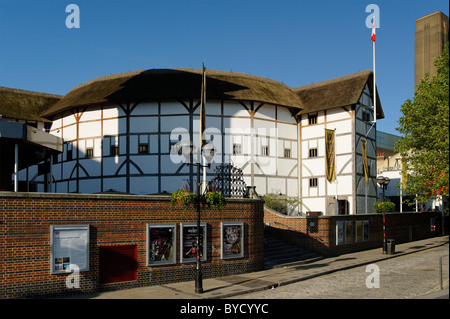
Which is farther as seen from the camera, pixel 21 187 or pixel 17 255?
pixel 21 187

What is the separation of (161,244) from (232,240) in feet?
11.3

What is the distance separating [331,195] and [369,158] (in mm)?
5422

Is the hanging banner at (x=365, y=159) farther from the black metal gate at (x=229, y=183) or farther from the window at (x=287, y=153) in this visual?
the black metal gate at (x=229, y=183)

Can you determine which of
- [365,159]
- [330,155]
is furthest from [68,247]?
[365,159]

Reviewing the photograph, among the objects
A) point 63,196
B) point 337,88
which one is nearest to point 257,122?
point 337,88

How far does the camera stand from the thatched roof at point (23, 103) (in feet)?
118

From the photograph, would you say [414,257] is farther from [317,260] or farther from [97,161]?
[97,161]

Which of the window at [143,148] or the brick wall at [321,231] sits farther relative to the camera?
the window at [143,148]

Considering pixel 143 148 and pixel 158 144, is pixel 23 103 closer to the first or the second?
pixel 143 148

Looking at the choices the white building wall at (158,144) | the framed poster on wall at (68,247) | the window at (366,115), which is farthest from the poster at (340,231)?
the framed poster on wall at (68,247)

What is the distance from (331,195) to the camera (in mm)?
35750

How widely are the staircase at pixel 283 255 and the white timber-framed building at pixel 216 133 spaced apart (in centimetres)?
883

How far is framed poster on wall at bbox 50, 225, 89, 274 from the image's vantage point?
1399cm
